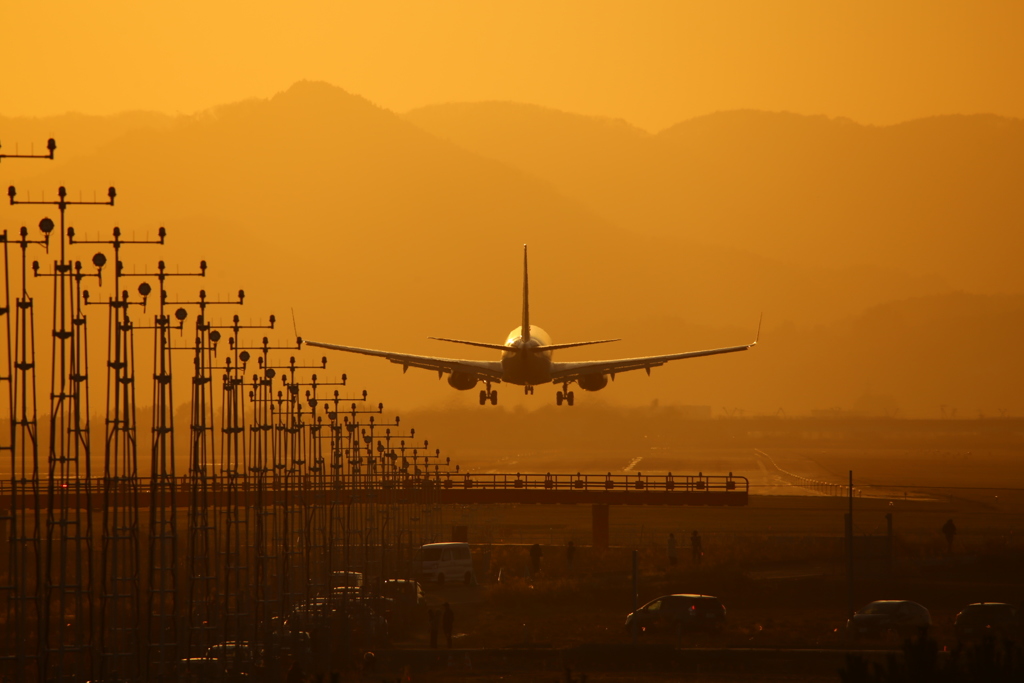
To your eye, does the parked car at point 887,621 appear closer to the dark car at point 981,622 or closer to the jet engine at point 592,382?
the dark car at point 981,622

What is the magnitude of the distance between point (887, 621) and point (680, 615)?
9660mm

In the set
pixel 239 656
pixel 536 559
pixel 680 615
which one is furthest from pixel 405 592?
pixel 239 656

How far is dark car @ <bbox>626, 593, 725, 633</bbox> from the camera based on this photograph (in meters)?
64.8

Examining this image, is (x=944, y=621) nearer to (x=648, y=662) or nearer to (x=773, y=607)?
(x=773, y=607)

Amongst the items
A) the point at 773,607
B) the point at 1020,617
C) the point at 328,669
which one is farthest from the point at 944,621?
the point at 328,669

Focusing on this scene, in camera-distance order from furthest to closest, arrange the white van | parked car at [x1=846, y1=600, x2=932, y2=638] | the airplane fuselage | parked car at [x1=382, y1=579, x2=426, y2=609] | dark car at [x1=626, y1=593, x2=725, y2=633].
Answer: the white van
the airplane fuselage
parked car at [x1=382, y1=579, x2=426, y2=609]
dark car at [x1=626, y1=593, x2=725, y2=633]
parked car at [x1=846, y1=600, x2=932, y2=638]

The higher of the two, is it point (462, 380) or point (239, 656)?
point (462, 380)

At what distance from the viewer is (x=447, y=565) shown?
88438mm

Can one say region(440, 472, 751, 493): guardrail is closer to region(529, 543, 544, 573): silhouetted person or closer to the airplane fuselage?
region(529, 543, 544, 573): silhouetted person

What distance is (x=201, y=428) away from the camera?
47.1 m

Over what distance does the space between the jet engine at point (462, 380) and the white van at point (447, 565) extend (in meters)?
10.5

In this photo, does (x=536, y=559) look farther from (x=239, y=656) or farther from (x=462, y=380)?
(x=239, y=656)

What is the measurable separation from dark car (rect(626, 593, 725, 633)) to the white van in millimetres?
24334

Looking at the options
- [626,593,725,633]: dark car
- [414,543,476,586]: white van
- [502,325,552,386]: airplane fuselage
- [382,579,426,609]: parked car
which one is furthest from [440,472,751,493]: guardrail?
[626,593,725,633]: dark car
